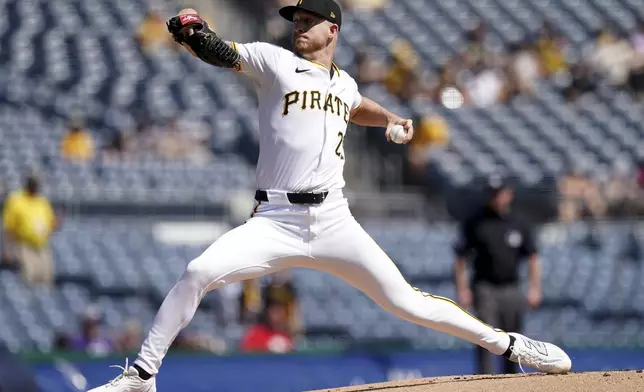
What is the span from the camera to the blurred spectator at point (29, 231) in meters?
11.8

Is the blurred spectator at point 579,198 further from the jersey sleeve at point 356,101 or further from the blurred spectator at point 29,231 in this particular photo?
the jersey sleeve at point 356,101

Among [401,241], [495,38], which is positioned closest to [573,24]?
[495,38]

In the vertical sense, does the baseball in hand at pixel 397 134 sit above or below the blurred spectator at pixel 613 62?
below

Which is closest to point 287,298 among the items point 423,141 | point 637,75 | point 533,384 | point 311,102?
point 423,141

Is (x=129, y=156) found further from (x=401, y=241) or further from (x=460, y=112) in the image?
(x=460, y=112)

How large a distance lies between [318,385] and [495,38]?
9.23 m

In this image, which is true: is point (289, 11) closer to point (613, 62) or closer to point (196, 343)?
point (196, 343)

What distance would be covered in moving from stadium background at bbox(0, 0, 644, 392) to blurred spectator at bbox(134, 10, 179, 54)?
0.03 meters

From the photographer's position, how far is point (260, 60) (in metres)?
5.40

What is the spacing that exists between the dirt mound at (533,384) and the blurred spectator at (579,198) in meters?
7.57

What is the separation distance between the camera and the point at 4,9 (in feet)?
53.2

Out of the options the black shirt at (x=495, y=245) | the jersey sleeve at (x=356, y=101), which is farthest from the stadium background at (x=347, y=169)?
the jersey sleeve at (x=356, y=101)

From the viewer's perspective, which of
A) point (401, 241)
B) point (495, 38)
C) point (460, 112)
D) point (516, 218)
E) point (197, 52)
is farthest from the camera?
point (495, 38)

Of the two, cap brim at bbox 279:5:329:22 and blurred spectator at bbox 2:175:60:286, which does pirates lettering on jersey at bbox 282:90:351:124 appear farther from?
blurred spectator at bbox 2:175:60:286
